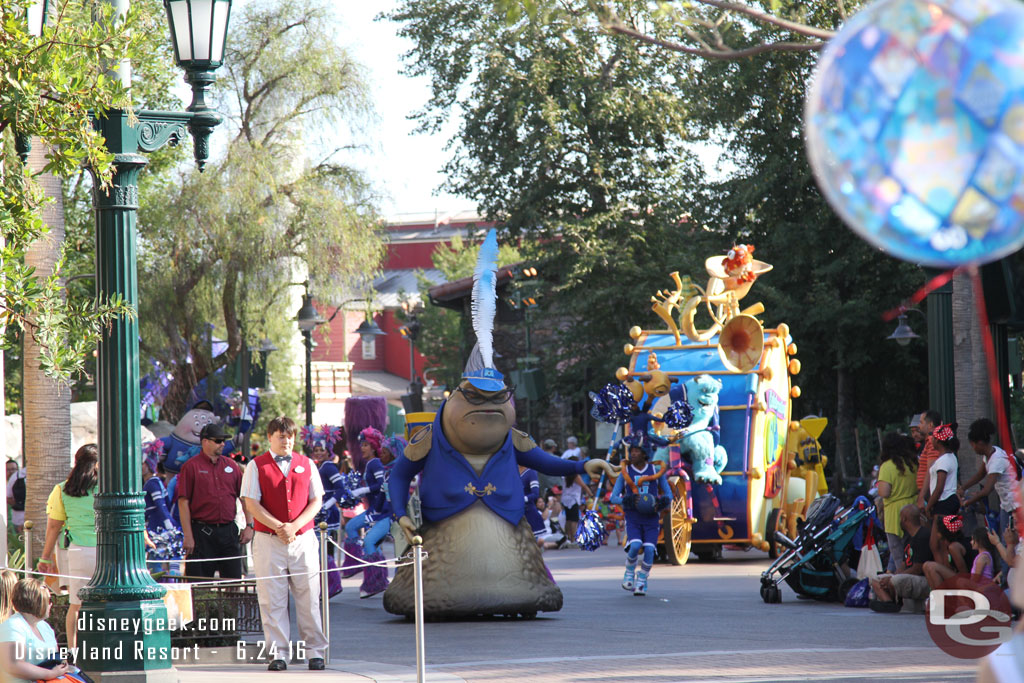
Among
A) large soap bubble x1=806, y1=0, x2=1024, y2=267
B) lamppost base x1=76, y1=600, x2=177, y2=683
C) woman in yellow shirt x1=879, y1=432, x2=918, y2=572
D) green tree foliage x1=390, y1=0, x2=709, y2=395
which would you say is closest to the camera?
large soap bubble x1=806, y1=0, x2=1024, y2=267

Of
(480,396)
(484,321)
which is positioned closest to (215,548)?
(480,396)

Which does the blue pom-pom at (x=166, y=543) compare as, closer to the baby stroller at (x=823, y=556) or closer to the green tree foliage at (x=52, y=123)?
the green tree foliage at (x=52, y=123)

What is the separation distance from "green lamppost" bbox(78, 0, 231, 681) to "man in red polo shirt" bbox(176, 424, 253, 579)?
3958mm

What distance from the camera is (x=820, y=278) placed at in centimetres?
2898

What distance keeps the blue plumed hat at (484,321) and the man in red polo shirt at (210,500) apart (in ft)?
7.76

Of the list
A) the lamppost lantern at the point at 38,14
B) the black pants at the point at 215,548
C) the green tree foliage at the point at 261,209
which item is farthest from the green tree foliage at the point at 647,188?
the lamppost lantern at the point at 38,14

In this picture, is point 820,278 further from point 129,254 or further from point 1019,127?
point 1019,127

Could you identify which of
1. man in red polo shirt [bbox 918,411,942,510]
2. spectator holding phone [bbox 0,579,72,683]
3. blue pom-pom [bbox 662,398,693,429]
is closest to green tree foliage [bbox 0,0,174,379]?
spectator holding phone [bbox 0,579,72,683]

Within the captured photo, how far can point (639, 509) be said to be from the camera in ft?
49.9

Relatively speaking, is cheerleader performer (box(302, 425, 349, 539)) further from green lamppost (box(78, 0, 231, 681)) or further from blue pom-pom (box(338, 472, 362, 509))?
green lamppost (box(78, 0, 231, 681))

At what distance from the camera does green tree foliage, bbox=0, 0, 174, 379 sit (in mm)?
7426

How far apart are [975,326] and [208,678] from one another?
8.52 m

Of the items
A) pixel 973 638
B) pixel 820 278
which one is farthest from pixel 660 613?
pixel 820 278

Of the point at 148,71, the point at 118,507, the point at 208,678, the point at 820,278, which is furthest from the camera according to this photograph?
the point at 820,278
